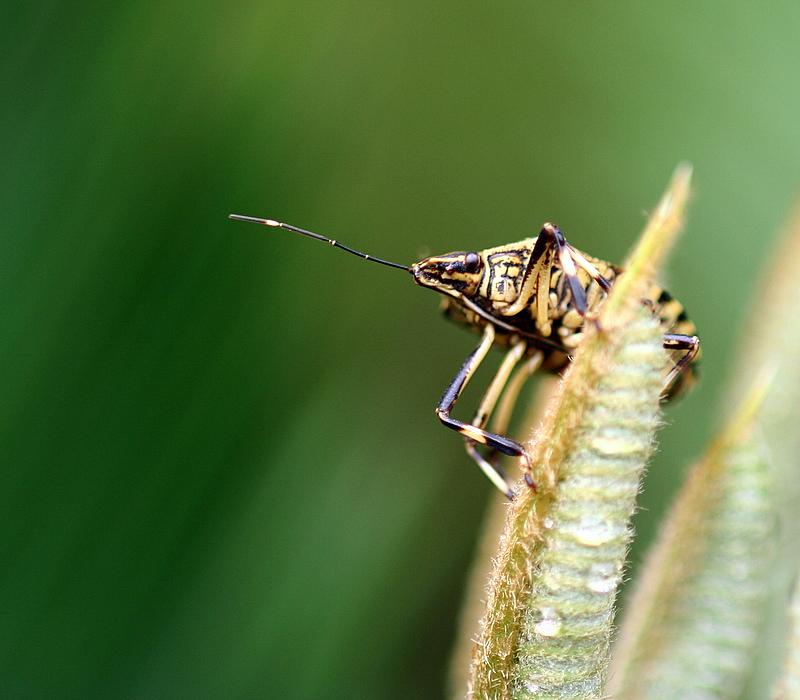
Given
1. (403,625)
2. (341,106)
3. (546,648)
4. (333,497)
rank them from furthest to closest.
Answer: (341,106) < (403,625) < (333,497) < (546,648)

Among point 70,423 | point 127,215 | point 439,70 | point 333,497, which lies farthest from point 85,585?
point 439,70

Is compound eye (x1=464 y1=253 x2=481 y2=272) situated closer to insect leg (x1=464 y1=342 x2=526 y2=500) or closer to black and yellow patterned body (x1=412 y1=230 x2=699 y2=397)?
black and yellow patterned body (x1=412 y1=230 x2=699 y2=397)

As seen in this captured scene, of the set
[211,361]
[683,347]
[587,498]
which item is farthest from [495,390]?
[587,498]

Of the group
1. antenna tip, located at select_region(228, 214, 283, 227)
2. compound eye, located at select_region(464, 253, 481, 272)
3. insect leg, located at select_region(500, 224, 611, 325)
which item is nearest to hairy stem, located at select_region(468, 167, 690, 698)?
insect leg, located at select_region(500, 224, 611, 325)

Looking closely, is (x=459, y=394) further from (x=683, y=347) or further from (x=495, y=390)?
(x=683, y=347)

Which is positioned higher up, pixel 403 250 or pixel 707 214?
pixel 707 214

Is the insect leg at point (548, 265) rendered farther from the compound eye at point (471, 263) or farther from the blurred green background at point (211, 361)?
the blurred green background at point (211, 361)

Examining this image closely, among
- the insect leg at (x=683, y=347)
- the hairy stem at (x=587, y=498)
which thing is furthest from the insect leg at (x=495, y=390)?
the hairy stem at (x=587, y=498)

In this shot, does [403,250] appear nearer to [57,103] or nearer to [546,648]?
[57,103]

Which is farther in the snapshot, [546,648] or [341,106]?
[341,106]
